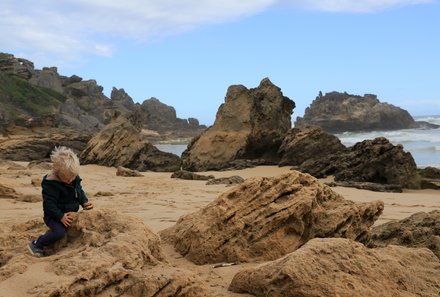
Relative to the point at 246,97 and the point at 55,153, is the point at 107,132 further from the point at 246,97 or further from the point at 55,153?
the point at 55,153

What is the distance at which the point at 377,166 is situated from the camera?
12922 mm

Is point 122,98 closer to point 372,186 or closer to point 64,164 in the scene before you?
point 372,186

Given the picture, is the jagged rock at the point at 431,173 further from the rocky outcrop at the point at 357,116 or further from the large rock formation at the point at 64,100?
the rocky outcrop at the point at 357,116

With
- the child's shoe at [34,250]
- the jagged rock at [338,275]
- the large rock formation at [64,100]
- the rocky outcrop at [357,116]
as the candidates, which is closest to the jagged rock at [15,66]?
the large rock formation at [64,100]

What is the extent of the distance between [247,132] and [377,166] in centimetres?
752

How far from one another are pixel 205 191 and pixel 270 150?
9.66 meters

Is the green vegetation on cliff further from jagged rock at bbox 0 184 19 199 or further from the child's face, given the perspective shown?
the child's face

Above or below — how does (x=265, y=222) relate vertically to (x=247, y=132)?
below

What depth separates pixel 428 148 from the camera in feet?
97.0

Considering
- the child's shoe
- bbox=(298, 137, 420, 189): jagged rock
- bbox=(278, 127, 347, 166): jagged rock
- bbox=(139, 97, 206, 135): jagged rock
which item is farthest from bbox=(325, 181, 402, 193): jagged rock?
bbox=(139, 97, 206, 135): jagged rock

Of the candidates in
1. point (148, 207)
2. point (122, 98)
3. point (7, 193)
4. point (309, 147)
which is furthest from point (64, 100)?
point (148, 207)

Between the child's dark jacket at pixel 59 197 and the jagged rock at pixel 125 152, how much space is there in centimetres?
1466

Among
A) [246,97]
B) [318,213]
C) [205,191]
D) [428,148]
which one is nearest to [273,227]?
[318,213]

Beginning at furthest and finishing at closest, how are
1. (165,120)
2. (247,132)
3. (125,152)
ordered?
(165,120) → (247,132) → (125,152)
